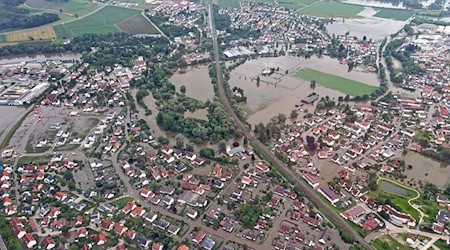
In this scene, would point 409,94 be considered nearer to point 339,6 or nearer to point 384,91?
point 384,91

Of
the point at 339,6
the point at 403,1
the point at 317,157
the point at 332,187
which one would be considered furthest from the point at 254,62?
the point at 403,1

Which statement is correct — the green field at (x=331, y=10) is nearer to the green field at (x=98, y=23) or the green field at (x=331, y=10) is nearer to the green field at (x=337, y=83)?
the green field at (x=337, y=83)

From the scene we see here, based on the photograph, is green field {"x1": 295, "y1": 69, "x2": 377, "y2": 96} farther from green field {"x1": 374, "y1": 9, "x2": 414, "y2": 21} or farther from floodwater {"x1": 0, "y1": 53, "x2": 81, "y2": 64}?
floodwater {"x1": 0, "y1": 53, "x2": 81, "y2": 64}

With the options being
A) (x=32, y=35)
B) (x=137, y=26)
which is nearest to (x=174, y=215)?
(x=137, y=26)

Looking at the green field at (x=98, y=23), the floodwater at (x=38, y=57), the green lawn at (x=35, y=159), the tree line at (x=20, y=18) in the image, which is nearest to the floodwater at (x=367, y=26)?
the green field at (x=98, y=23)

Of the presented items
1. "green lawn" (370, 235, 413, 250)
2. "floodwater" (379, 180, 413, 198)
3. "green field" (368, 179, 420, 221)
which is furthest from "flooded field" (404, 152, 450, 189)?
"green lawn" (370, 235, 413, 250)

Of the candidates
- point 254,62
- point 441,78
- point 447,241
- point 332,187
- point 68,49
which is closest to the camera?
point 447,241

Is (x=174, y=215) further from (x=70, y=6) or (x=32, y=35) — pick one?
(x=70, y=6)
